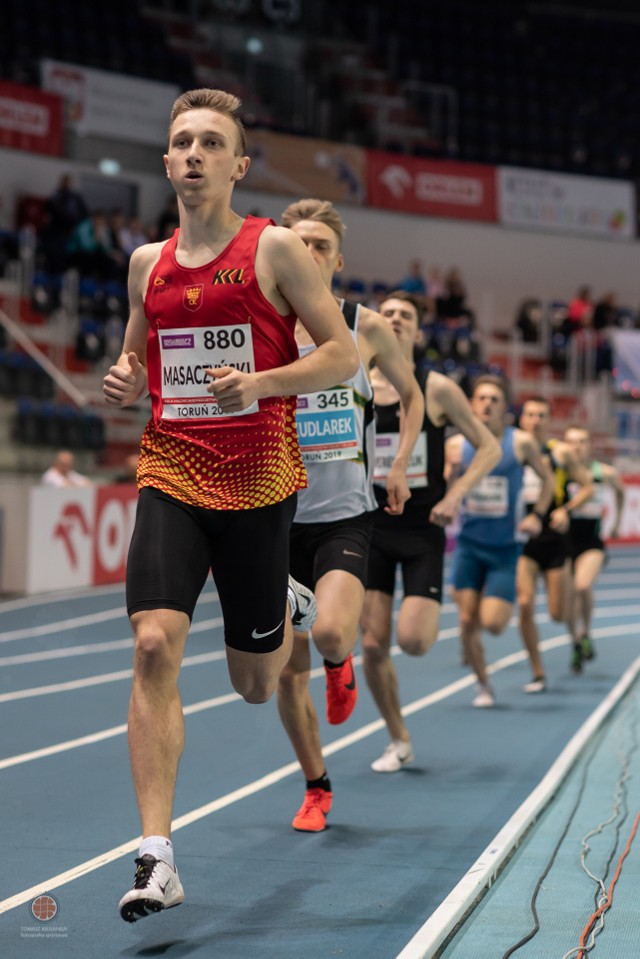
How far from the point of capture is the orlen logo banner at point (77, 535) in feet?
44.2

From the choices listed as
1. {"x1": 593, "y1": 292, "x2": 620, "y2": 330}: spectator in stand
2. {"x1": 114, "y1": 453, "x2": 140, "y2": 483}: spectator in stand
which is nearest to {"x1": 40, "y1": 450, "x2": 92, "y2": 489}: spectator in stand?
{"x1": 114, "y1": 453, "x2": 140, "y2": 483}: spectator in stand

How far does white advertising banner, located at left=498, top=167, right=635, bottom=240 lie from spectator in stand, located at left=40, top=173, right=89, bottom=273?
9904 mm

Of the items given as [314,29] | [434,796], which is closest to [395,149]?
[314,29]

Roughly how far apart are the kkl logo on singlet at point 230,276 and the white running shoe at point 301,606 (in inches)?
49.9

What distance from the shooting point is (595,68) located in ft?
98.7

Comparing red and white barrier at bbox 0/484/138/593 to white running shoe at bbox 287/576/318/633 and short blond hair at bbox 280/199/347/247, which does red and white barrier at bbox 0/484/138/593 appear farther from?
white running shoe at bbox 287/576/318/633

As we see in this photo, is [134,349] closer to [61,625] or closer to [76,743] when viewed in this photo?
[76,743]

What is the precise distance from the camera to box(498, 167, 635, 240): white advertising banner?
2591 centimetres

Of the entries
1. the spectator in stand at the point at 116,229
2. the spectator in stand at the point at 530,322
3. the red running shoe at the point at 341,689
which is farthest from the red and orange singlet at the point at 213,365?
the spectator in stand at the point at 530,322

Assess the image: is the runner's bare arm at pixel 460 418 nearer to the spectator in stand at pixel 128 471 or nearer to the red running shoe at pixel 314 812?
the red running shoe at pixel 314 812

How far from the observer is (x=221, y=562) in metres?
3.77

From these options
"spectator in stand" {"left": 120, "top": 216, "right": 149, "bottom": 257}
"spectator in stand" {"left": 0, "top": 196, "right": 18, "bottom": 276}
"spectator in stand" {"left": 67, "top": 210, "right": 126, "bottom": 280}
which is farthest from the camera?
"spectator in stand" {"left": 120, "top": 216, "right": 149, "bottom": 257}

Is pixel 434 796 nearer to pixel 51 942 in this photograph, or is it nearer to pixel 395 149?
pixel 51 942

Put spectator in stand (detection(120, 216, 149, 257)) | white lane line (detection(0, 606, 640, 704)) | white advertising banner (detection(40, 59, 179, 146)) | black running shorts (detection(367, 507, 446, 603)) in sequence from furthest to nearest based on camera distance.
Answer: white advertising banner (detection(40, 59, 179, 146)) → spectator in stand (detection(120, 216, 149, 257)) → white lane line (detection(0, 606, 640, 704)) → black running shorts (detection(367, 507, 446, 603))
